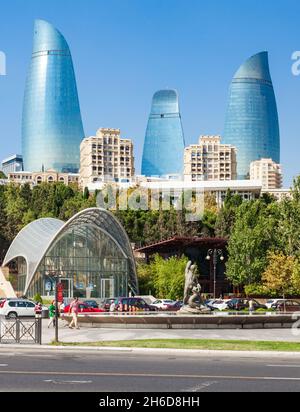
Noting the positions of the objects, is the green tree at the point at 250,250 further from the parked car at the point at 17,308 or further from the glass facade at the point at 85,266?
the parked car at the point at 17,308

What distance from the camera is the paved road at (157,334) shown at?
37.2 meters

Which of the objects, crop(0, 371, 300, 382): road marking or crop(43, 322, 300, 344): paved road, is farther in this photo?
crop(43, 322, 300, 344): paved road

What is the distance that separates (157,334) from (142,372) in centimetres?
1677

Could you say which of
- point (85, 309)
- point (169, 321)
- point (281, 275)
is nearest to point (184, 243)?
point (281, 275)

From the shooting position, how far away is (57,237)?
8212 cm

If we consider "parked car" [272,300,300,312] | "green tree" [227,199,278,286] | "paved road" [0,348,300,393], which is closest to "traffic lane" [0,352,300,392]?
"paved road" [0,348,300,393]

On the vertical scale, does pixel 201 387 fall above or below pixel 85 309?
above

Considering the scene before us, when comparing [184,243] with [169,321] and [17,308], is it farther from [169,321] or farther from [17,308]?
[169,321]

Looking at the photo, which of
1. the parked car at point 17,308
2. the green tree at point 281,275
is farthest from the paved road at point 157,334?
the green tree at point 281,275

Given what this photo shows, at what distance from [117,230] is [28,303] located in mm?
33068

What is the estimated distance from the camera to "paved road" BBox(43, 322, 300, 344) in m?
37.2

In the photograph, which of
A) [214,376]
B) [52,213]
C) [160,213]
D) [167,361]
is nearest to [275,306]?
[167,361]

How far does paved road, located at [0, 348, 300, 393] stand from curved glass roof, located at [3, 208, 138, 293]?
51.8m

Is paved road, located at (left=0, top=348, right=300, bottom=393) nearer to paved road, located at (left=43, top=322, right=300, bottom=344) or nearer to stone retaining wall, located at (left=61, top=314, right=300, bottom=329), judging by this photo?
paved road, located at (left=43, top=322, right=300, bottom=344)
